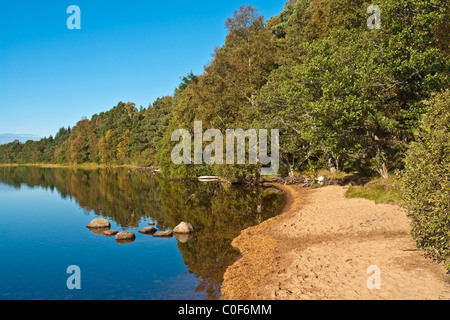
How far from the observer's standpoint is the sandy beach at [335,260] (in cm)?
904

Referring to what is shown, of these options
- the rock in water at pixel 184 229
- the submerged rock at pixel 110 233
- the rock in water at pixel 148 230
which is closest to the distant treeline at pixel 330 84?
the rock in water at pixel 184 229

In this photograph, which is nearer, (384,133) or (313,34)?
(384,133)

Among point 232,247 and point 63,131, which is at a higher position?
point 63,131

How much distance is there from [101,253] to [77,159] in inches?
5451

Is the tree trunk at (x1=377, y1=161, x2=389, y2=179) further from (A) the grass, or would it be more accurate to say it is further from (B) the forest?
(A) the grass

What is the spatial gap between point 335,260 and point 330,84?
49.8ft

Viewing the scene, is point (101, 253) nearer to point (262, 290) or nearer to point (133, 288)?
point (133, 288)

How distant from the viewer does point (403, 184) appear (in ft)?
33.4

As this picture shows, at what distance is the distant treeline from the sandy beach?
24.5 feet

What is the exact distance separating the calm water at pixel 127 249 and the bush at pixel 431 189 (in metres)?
7.65

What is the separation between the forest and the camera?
991 cm

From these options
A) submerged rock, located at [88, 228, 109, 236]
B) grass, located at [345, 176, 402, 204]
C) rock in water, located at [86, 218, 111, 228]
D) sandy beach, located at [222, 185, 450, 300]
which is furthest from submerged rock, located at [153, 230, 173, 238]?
grass, located at [345, 176, 402, 204]

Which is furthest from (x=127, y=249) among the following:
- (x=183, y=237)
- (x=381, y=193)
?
(x=381, y=193)

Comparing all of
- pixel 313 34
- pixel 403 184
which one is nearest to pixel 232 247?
pixel 403 184
